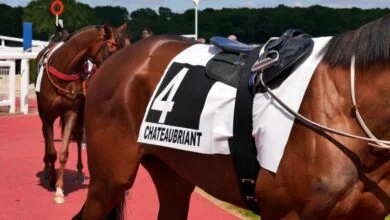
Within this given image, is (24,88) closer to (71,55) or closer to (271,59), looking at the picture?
(71,55)

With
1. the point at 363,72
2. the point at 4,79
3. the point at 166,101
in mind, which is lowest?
the point at 4,79

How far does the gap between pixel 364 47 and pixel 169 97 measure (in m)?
1.05

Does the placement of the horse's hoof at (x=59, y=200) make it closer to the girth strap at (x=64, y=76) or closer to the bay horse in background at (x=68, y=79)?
the bay horse in background at (x=68, y=79)

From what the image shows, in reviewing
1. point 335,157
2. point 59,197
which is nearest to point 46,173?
point 59,197

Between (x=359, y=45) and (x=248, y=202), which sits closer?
(x=359, y=45)

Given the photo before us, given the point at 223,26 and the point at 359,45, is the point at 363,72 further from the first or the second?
the point at 223,26

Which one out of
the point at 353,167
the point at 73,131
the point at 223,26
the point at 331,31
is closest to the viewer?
the point at 353,167

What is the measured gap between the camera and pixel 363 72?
2.63 metres

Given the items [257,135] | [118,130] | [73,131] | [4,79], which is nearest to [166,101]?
[118,130]

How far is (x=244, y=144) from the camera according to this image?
9.30 ft

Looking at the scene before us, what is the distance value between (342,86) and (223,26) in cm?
1320

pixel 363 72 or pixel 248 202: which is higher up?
pixel 363 72

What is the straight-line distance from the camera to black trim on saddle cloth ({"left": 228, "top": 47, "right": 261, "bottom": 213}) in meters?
2.83

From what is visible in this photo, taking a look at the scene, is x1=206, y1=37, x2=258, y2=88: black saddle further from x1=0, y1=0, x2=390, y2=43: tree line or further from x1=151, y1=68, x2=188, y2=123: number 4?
x1=0, y1=0, x2=390, y2=43: tree line
